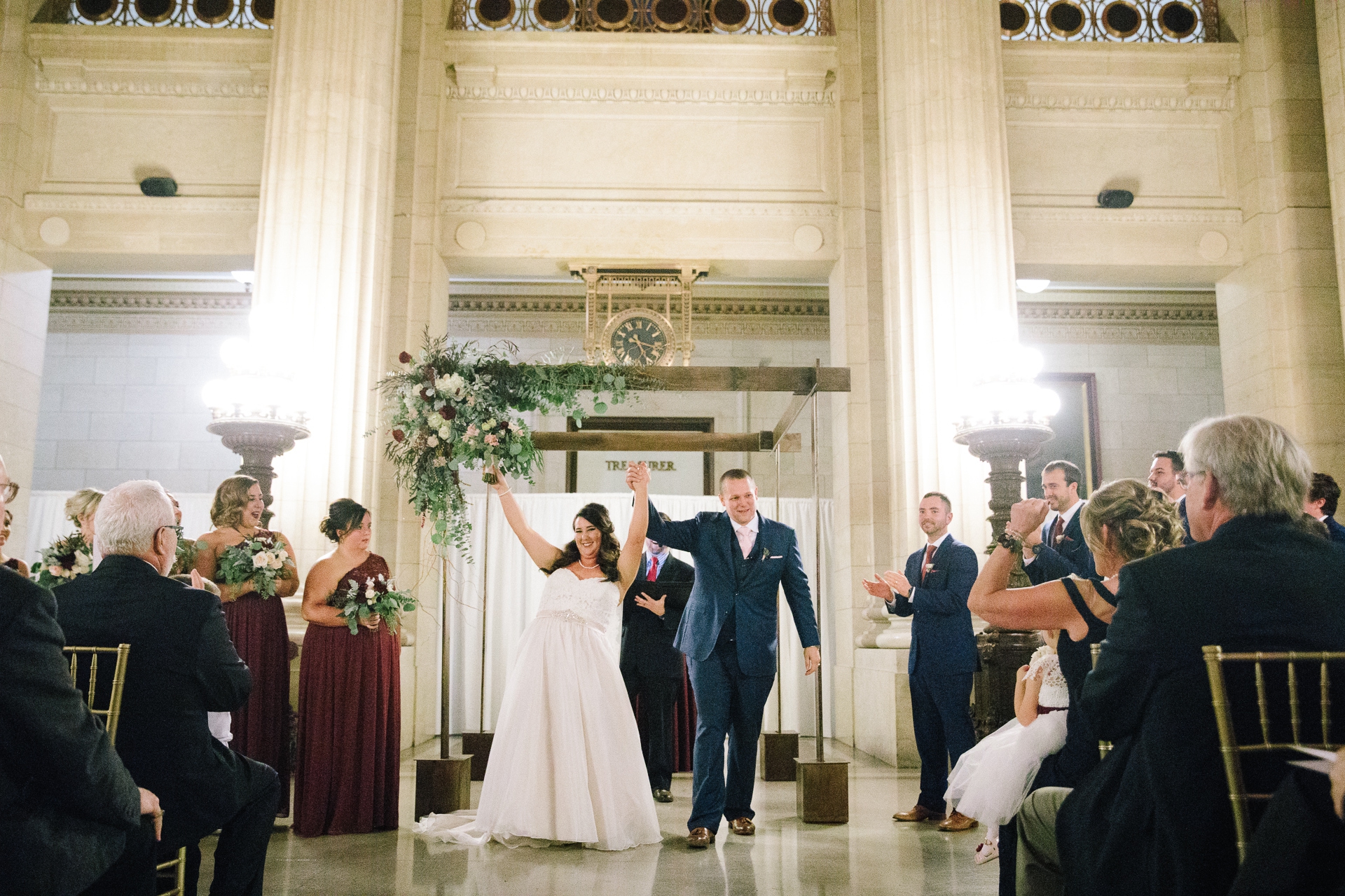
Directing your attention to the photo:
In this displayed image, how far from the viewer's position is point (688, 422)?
11.7 meters

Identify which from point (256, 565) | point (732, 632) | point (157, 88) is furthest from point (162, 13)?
point (732, 632)

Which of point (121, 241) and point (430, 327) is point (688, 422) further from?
point (121, 241)

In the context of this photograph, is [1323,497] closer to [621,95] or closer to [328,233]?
[621,95]

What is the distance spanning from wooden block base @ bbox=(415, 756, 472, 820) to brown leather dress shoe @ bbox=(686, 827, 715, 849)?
1.36m

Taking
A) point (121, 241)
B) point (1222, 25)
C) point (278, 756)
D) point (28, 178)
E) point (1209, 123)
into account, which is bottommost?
point (278, 756)

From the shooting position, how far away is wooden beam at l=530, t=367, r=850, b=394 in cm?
537

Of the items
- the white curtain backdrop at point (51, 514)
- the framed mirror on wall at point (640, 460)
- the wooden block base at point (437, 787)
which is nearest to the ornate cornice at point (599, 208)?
the framed mirror on wall at point (640, 460)

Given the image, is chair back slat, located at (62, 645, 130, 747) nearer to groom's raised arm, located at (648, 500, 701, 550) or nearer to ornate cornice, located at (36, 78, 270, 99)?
groom's raised arm, located at (648, 500, 701, 550)

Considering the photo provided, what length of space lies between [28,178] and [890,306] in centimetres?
706

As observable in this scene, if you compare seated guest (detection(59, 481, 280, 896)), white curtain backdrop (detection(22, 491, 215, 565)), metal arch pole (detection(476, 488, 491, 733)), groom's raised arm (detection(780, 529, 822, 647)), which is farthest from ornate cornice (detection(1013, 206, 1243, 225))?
white curtain backdrop (detection(22, 491, 215, 565))

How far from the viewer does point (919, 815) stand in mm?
5258

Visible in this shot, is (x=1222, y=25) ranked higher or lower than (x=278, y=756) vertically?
higher

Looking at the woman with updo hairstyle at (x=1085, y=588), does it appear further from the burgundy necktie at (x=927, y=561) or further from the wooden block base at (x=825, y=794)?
the burgundy necktie at (x=927, y=561)

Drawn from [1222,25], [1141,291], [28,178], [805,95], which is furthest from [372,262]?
[1141,291]
